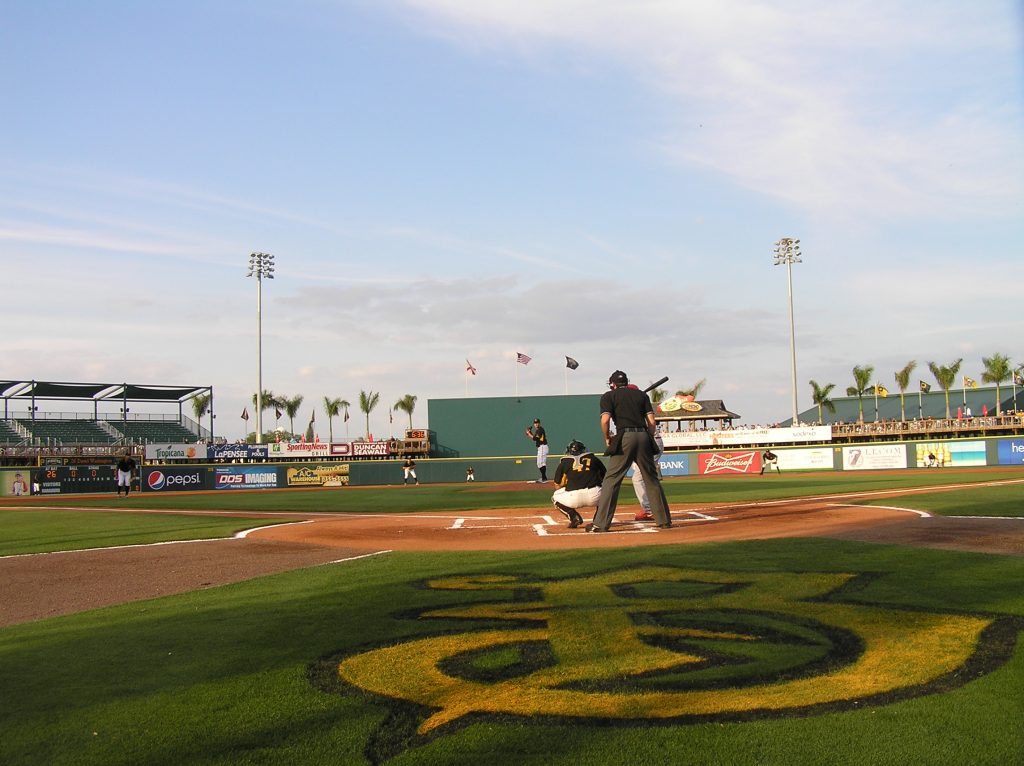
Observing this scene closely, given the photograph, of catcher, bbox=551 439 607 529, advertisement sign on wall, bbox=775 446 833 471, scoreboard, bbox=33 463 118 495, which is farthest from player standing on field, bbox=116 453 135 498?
advertisement sign on wall, bbox=775 446 833 471

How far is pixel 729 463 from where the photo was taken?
4219 centimetres

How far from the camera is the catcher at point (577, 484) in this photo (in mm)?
10922

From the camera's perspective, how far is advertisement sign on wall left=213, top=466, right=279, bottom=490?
42.2 meters

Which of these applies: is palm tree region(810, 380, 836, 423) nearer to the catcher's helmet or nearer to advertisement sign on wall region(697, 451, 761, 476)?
advertisement sign on wall region(697, 451, 761, 476)

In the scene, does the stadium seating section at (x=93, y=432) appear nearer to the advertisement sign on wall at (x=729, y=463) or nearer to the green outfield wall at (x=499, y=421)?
the green outfield wall at (x=499, y=421)

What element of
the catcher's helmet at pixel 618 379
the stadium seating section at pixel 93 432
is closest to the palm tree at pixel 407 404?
the stadium seating section at pixel 93 432

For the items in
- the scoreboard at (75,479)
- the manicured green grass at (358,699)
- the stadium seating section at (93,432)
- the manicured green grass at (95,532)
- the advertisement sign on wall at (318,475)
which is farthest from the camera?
the stadium seating section at (93,432)

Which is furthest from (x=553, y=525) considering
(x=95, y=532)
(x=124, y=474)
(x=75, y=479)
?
(x=75, y=479)

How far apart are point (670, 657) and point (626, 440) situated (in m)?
5.61

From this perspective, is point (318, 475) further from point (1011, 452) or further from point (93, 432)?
point (1011, 452)

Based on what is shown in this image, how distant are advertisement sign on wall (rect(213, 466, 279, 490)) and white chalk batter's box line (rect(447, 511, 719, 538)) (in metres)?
31.0

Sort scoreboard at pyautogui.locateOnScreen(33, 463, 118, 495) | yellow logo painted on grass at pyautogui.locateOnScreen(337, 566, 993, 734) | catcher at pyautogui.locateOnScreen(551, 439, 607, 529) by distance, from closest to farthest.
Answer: yellow logo painted on grass at pyautogui.locateOnScreen(337, 566, 993, 734), catcher at pyautogui.locateOnScreen(551, 439, 607, 529), scoreboard at pyautogui.locateOnScreen(33, 463, 118, 495)

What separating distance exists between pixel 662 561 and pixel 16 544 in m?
10.4

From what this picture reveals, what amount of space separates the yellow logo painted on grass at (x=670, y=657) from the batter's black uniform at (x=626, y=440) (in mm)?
3938
